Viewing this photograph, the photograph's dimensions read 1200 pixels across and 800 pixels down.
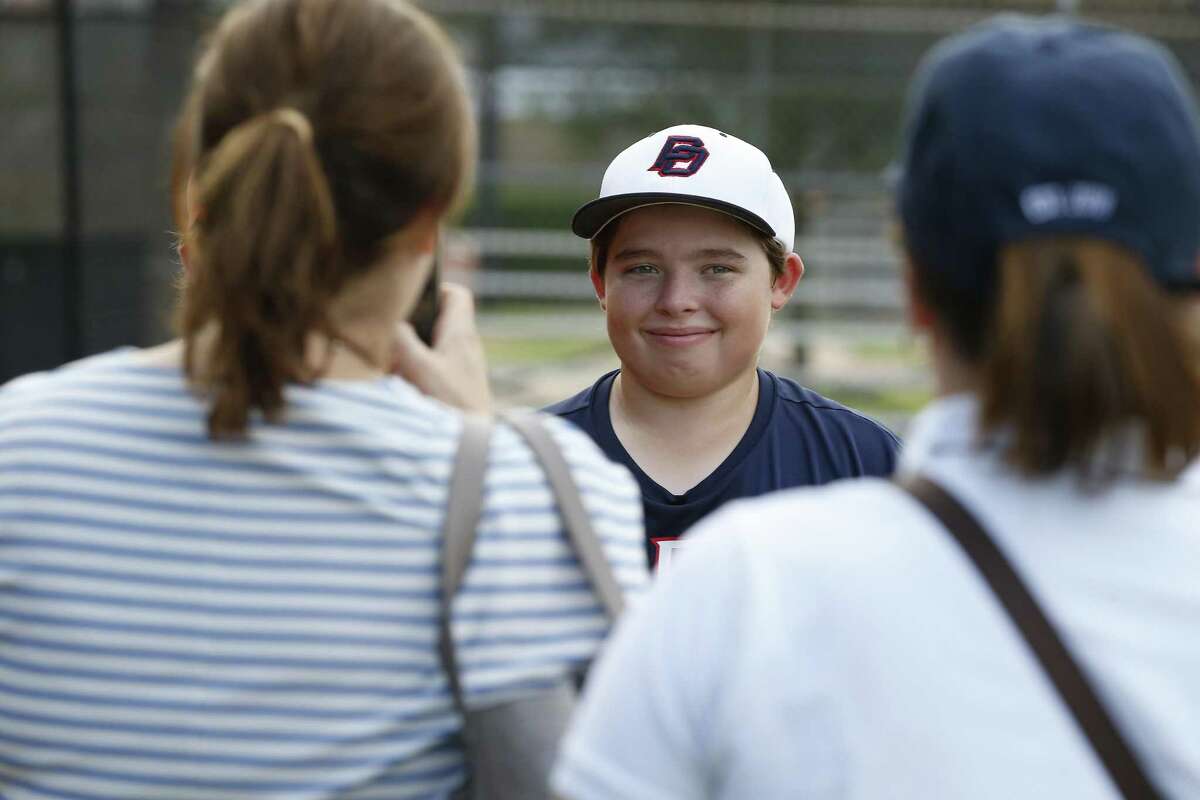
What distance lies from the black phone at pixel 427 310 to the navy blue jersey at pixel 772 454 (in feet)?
3.64

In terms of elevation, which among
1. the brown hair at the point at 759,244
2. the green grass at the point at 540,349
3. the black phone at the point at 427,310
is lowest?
the green grass at the point at 540,349

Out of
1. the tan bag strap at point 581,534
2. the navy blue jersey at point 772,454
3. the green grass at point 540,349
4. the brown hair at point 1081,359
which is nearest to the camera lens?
the brown hair at point 1081,359

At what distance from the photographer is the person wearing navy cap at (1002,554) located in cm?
125

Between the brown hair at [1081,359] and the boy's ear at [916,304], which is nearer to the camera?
the brown hair at [1081,359]

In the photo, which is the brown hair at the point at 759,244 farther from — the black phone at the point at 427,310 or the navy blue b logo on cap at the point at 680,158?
the black phone at the point at 427,310

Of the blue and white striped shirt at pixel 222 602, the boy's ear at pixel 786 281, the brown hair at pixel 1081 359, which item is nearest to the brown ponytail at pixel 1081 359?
the brown hair at pixel 1081 359

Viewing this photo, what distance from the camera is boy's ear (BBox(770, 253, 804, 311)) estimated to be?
10.3 ft

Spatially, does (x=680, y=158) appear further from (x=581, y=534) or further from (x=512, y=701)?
(x=512, y=701)

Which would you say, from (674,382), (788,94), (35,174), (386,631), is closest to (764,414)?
(674,382)

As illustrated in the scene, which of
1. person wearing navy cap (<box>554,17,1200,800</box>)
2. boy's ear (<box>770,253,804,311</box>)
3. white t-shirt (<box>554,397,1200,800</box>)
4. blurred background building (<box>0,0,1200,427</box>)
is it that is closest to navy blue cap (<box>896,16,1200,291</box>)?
person wearing navy cap (<box>554,17,1200,800</box>)

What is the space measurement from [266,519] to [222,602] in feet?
0.30

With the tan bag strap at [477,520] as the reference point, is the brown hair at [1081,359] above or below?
above

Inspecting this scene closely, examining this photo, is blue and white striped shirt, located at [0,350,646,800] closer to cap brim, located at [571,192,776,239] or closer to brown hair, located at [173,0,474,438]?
brown hair, located at [173,0,474,438]

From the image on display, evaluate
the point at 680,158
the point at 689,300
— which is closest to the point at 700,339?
the point at 689,300
